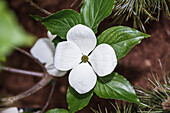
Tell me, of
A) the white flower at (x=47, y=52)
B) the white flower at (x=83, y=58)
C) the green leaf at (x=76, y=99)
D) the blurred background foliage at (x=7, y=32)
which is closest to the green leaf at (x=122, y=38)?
the white flower at (x=83, y=58)

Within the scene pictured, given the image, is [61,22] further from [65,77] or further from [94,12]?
[65,77]

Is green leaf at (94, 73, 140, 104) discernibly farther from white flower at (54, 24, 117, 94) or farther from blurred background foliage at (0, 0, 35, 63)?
blurred background foliage at (0, 0, 35, 63)

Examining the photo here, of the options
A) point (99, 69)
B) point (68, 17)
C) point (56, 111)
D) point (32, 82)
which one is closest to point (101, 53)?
point (99, 69)

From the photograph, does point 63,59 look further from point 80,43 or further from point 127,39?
point 127,39

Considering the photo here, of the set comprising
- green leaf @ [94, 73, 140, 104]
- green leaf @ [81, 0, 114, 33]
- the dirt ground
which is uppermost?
green leaf @ [81, 0, 114, 33]

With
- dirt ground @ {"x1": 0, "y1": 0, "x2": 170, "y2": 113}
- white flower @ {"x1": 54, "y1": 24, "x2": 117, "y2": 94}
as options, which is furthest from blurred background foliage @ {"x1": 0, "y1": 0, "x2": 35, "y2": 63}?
dirt ground @ {"x1": 0, "y1": 0, "x2": 170, "y2": 113}

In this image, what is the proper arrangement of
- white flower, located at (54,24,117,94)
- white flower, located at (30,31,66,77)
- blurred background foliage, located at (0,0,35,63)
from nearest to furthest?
blurred background foliage, located at (0,0,35,63) → white flower, located at (54,24,117,94) → white flower, located at (30,31,66,77)

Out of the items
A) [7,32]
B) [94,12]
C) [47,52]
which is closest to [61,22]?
[94,12]

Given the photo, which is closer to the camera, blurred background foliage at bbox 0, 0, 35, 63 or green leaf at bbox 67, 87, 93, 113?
blurred background foliage at bbox 0, 0, 35, 63
